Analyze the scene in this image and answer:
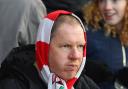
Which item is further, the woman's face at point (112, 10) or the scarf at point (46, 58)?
the woman's face at point (112, 10)

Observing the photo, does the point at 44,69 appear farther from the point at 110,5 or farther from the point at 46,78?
the point at 110,5

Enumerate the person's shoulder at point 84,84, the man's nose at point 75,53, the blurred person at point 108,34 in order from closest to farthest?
the man's nose at point 75,53, the person's shoulder at point 84,84, the blurred person at point 108,34

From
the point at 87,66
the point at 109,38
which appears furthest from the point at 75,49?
the point at 109,38

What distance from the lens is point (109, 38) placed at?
14.7 ft

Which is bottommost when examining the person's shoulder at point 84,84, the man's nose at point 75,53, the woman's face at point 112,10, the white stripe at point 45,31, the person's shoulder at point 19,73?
the person's shoulder at point 84,84

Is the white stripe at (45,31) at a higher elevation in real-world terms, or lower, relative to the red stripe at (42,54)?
higher

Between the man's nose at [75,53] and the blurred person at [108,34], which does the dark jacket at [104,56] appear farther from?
the man's nose at [75,53]

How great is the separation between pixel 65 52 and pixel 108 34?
1412 millimetres

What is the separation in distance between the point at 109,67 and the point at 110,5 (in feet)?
2.01

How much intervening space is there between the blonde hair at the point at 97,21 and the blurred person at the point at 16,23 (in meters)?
0.86

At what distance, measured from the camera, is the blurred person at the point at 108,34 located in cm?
438

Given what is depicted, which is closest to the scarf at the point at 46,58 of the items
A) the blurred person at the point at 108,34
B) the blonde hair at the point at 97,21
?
the blurred person at the point at 108,34

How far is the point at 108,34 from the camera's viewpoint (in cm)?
446

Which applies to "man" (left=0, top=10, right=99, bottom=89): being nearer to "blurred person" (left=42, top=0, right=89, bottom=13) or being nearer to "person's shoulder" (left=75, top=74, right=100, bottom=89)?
"person's shoulder" (left=75, top=74, right=100, bottom=89)
